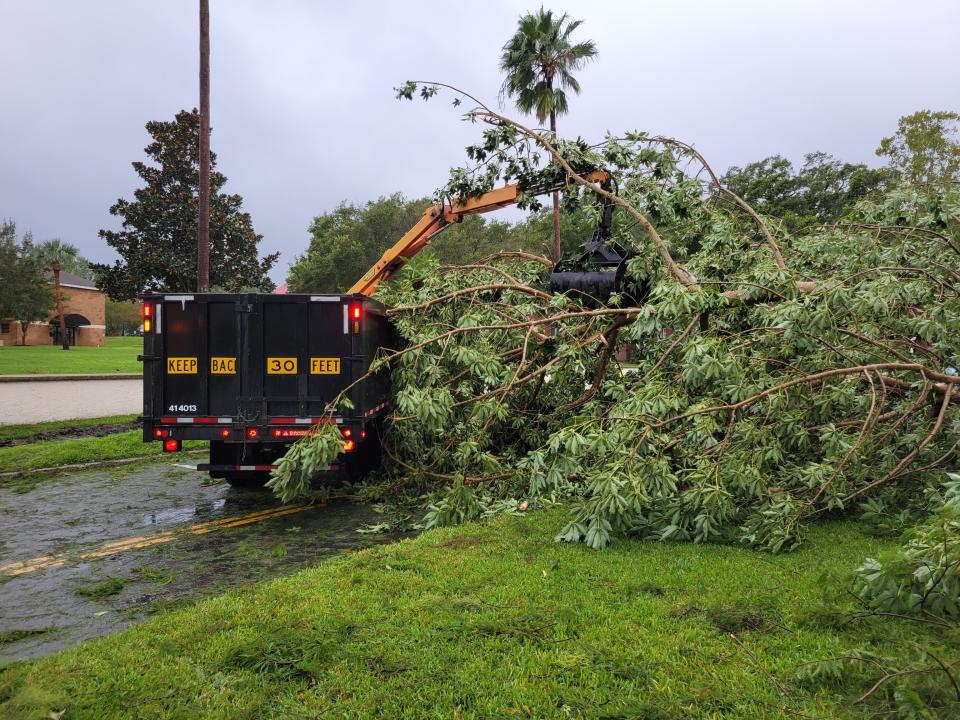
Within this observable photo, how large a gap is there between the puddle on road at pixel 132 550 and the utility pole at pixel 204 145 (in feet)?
16.8

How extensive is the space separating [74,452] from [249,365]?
5.21 metres

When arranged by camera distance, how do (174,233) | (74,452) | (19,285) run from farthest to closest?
1. (19,285)
2. (174,233)
3. (74,452)

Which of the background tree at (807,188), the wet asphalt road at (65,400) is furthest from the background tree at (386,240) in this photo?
the wet asphalt road at (65,400)

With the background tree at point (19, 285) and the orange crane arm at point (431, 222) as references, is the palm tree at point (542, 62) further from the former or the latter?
the background tree at point (19, 285)

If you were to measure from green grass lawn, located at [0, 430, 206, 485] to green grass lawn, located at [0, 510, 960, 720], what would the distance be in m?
7.51

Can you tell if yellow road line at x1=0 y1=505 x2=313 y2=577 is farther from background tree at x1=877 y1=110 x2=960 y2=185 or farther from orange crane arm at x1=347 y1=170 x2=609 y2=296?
background tree at x1=877 y1=110 x2=960 y2=185

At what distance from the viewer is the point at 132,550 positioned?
6488mm

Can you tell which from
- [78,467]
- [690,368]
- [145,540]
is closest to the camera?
[690,368]

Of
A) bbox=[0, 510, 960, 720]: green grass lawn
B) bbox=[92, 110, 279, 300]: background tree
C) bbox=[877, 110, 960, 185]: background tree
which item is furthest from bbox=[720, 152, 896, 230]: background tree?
bbox=[0, 510, 960, 720]: green grass lawn

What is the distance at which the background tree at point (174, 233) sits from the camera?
76.3 ft

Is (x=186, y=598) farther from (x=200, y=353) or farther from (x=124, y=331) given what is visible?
(x=124, y=331)

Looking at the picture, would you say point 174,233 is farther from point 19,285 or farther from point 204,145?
point 19,285

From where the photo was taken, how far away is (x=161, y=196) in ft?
81.5

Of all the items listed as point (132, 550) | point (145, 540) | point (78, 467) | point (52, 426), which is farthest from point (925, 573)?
point (52, 426)
